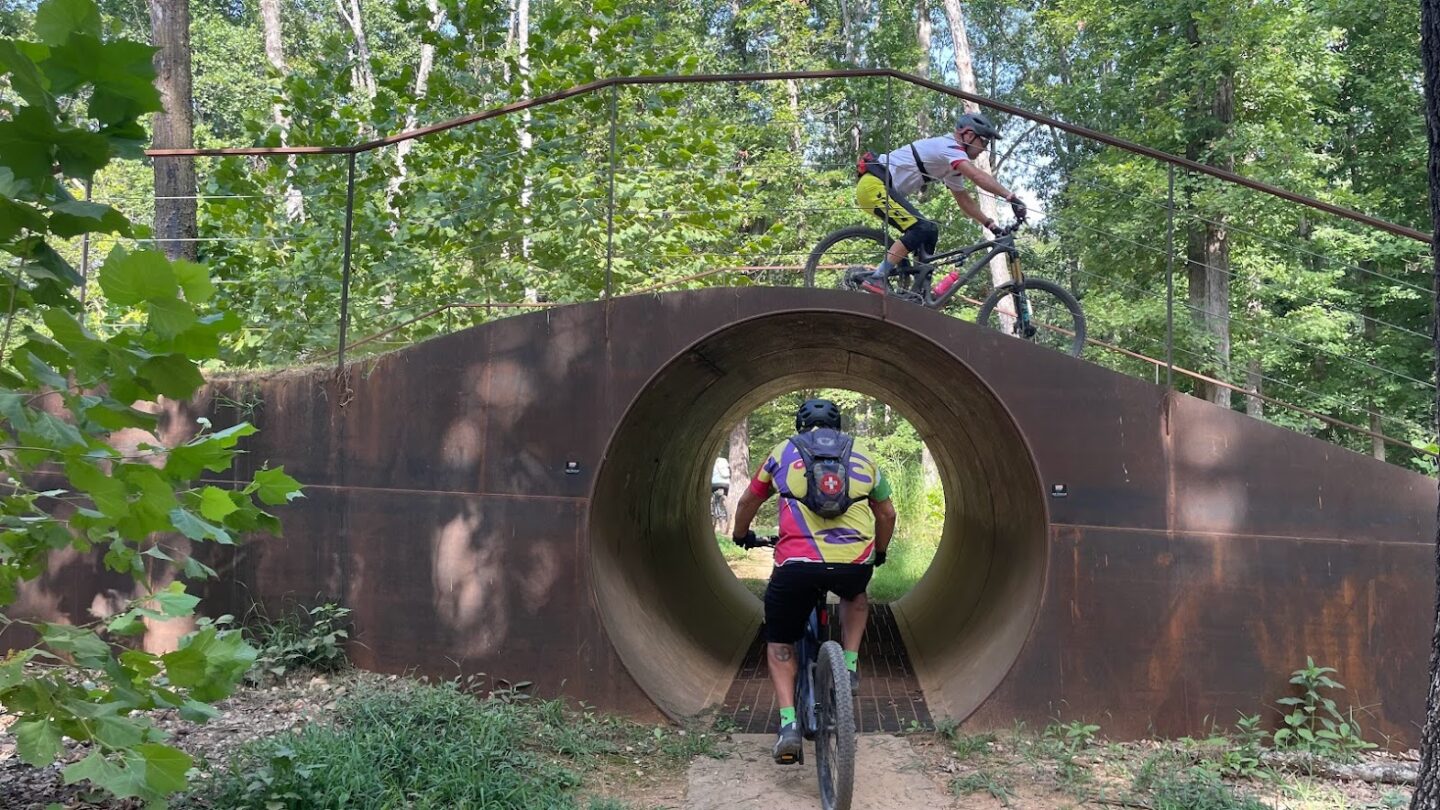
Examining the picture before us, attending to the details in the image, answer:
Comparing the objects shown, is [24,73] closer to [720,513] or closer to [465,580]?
[465,580]

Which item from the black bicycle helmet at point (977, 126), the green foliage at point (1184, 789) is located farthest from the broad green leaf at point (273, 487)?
the black bicycle helmet at point (977, 126)

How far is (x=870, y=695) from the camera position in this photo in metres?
8.51

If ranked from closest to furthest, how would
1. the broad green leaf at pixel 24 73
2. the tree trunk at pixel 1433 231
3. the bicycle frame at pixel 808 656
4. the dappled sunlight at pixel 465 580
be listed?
the broad green leaf at pixel 24 73, the tree trunk at pixel 1433 231, the bicycle frame at pixel 808 656, the dappled sunlight at pixel 465 580

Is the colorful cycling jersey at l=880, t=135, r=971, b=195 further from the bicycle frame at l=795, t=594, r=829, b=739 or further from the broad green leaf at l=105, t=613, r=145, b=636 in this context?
the broad green leaf at l=105, t=613, r=145, b=636

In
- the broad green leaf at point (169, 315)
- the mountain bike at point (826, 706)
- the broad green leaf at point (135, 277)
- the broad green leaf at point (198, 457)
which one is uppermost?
the broad green leaf at point (135, 277)

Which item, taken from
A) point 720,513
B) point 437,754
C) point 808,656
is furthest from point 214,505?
point 720,513

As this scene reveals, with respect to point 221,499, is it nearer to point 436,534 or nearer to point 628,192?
point 436,534

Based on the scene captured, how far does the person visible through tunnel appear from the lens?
19.0 feet

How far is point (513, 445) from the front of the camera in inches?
291

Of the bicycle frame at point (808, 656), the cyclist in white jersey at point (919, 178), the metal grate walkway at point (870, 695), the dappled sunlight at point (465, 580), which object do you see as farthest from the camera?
the cyclist in white jersey at point (919, 178)

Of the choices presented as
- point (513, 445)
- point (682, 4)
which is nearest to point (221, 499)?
point (513, 445)

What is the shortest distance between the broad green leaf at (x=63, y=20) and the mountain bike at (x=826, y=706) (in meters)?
4.06

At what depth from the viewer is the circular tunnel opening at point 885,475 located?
1594 cm

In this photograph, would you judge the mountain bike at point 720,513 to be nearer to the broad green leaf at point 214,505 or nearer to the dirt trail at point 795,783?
the dirt trail at point 795,783
